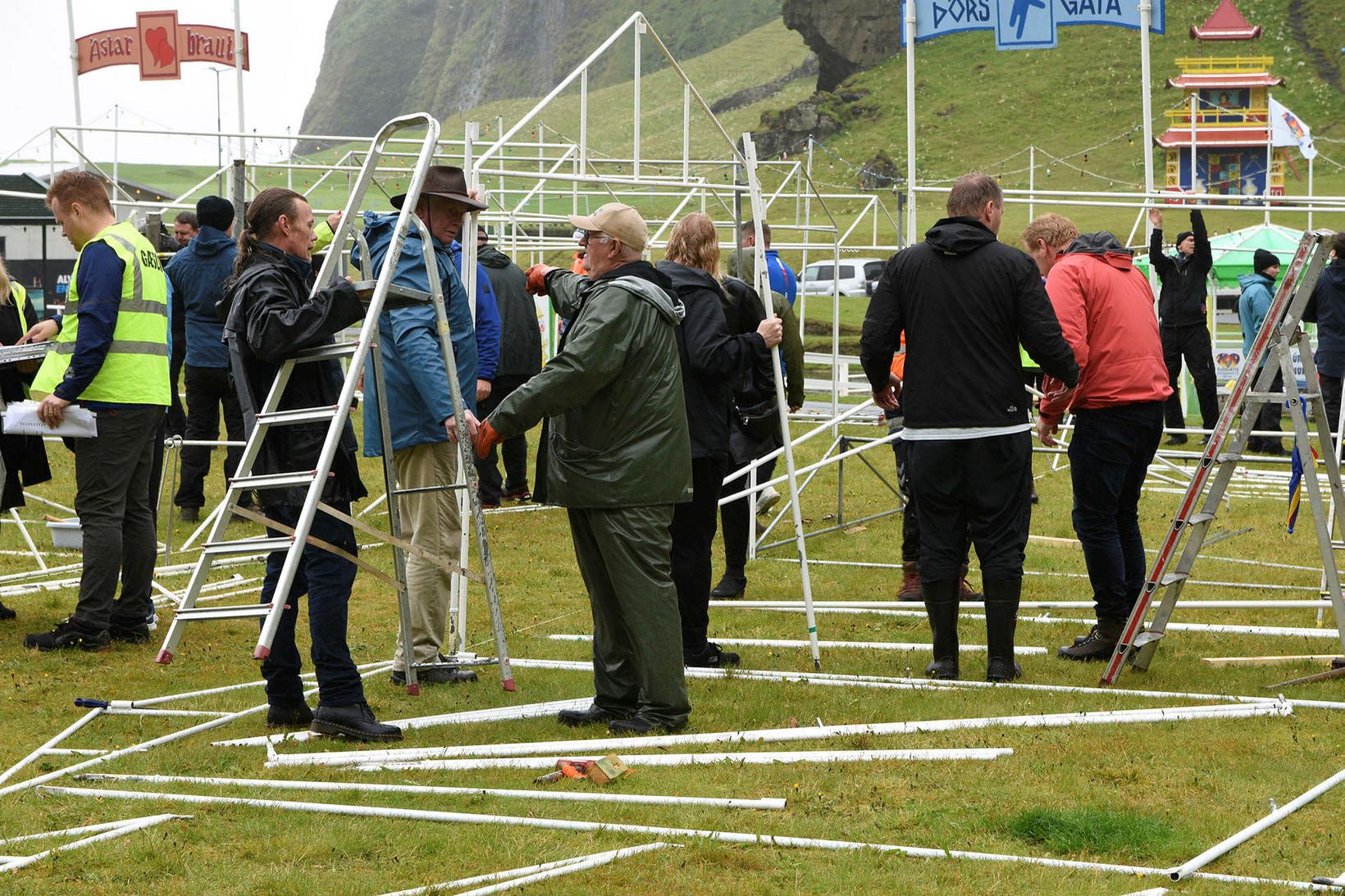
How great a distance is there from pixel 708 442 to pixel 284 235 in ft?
6.29

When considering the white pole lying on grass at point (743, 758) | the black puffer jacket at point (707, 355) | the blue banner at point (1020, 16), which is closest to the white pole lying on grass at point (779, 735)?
the white pole lying on grass at point (743, 758)

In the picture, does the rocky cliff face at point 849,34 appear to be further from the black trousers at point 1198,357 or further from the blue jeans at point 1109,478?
the blue jeans at point 1109,478

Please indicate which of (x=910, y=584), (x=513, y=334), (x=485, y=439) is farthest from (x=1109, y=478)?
(x=513, y=334)

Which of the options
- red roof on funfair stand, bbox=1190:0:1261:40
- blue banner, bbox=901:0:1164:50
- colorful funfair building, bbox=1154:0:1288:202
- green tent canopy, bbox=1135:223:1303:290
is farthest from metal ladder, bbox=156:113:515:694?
red roof on funfair stand, bbox=1190:0:1261:40

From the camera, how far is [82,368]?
6.43 metres

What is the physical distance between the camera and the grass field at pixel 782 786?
3.76 meters

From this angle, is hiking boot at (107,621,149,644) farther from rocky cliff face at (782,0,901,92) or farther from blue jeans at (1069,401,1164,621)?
rocky cliff face at (782,0,901,92)

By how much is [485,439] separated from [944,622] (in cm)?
215

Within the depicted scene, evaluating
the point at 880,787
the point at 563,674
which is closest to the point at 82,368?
the point at 563,674

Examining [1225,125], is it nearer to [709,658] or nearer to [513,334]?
[513,334]

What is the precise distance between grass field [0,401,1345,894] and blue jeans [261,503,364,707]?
239 millimetres

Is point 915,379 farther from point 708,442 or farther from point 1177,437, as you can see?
point 1177,437

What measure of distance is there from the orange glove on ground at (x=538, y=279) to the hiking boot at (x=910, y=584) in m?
3.12

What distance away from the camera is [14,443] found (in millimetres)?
7223
